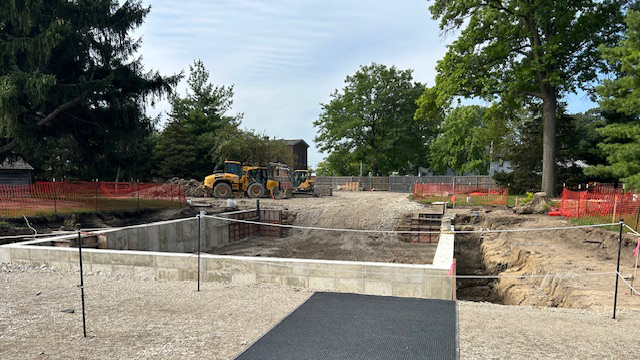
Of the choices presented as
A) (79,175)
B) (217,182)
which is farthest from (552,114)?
(79,175)

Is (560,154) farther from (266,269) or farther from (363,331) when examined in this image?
(363,331)

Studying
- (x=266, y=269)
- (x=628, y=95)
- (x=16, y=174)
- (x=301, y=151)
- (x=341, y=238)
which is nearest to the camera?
(x=266, y=269)

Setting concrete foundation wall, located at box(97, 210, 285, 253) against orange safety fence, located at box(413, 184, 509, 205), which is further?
orange safety fence, located at box(413, 184, 509, 205)

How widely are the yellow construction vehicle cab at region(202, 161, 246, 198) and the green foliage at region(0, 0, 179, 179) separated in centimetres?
550

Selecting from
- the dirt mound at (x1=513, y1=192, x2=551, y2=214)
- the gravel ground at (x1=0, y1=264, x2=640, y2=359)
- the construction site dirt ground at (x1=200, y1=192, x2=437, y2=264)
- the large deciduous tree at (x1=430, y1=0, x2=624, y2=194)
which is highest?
the large deciduous tree at (x1=430, y1=0, x2=624, y2=194)

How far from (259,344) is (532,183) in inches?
1103

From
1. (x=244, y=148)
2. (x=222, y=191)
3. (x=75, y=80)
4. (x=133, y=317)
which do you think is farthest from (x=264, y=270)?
(x=244, y=148)

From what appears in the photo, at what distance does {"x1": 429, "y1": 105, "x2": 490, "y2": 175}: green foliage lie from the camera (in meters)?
51.1

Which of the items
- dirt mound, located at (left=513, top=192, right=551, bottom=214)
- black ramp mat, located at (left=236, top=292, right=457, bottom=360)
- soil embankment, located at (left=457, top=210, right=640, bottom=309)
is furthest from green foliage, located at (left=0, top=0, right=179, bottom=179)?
dirt mound, located at (left=513, top=192, right=551, bottom=214)

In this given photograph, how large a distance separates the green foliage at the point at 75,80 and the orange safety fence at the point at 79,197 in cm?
249

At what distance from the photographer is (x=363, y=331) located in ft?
15.2

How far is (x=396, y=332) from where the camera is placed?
15.1ft

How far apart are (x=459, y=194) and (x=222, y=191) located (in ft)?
54.8

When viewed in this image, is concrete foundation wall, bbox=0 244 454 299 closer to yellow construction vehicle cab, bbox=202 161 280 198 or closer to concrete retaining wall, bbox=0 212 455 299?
concrete retaining wall, bbox=0 212 455 299
